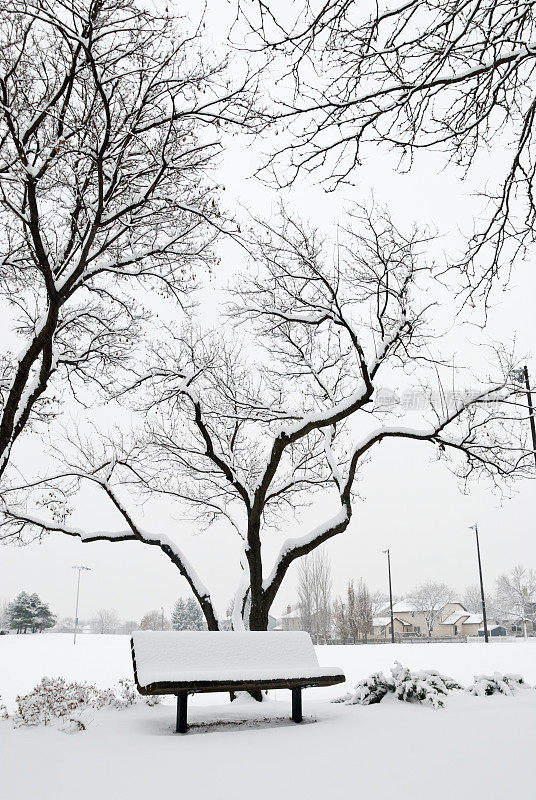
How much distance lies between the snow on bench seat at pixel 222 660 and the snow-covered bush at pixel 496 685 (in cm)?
179

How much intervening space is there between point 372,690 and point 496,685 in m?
1.42

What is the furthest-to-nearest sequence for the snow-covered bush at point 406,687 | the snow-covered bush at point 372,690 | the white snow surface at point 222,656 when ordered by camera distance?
the snow-covered bush at point 372,690 → the snow-covered bush at point 406,687 → the white snow surface at point 222,656

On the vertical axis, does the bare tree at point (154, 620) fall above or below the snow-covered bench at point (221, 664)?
below

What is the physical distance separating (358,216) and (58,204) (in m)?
4.16

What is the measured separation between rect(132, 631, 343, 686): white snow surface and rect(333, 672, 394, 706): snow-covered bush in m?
0.69

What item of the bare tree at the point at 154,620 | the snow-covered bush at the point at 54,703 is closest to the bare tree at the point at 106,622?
the bare tree at the point at 154,620

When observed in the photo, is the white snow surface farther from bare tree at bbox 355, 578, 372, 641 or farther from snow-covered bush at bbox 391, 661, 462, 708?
bare tree at bbox 355, 578, 372, 641

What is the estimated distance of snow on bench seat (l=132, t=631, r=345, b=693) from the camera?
18.3 feet

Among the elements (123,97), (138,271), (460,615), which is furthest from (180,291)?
(460,615)

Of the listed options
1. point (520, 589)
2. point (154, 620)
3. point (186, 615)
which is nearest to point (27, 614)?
point (186, 615)

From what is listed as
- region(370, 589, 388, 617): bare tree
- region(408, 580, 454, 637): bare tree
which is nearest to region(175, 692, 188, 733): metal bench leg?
region(408, 580, 454, 637): bare tree

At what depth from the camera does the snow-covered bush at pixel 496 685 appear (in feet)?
22.9

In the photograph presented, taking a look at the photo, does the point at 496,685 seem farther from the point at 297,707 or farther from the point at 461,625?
the point at 461,625

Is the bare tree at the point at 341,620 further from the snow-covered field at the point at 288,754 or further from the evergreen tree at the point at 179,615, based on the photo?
the snow-covered field at the point at 288,754
